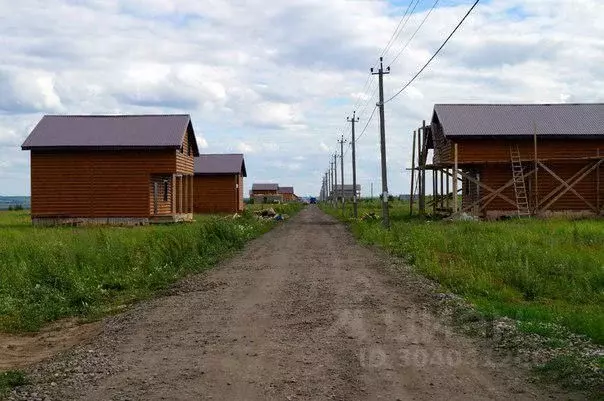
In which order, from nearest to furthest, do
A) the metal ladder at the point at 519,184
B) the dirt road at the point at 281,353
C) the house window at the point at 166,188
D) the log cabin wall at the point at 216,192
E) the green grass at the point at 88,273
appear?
the dirt road at the point at 281,353 → the green grass at the point at 88,273 → the metal ladder at the point at 519,184 → the house window at the point at 166,188 → the log cabin wall at the point at 216,192

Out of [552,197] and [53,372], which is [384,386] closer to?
[53,372]

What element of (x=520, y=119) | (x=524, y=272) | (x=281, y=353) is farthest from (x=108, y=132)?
(x=281, y=353)

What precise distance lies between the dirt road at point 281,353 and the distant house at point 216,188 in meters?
40.6

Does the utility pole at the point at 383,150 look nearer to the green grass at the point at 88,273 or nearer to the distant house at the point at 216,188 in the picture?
the green grass at the point at 88,273

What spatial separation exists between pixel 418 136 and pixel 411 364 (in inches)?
1194

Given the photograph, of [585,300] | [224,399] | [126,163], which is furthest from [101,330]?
[126,163]

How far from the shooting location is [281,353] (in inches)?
277

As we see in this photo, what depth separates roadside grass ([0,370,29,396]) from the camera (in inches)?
234

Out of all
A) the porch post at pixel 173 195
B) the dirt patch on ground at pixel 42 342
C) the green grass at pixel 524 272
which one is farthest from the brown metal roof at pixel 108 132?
the dirt patch on ground at pixel 42 342

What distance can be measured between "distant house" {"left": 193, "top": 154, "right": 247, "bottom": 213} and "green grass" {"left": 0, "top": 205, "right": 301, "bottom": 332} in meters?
33.2

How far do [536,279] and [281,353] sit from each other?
21.2ft

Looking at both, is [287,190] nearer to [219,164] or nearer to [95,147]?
[219,164]

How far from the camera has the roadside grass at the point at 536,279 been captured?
7125 millimetres

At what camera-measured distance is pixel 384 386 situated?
5.78 m
